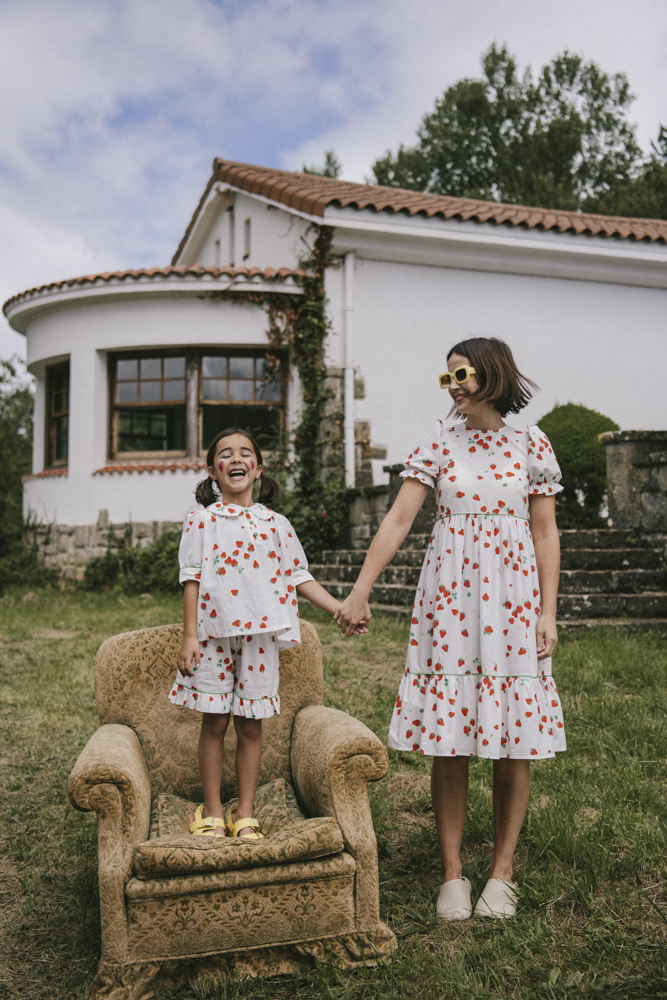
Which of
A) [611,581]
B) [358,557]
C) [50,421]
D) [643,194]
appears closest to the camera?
[611,581]

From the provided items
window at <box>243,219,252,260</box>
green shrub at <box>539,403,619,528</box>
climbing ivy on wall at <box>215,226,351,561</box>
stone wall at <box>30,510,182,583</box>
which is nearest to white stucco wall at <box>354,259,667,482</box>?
climbing ivy on wall at <box>215,226,351,561</box>

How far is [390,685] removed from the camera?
17.0 ft

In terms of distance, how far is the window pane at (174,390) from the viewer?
33.1ft

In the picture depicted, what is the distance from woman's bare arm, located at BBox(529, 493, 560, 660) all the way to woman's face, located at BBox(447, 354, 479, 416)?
1.30ft

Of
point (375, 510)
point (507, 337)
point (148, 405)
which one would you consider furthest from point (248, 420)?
point (507, 337)

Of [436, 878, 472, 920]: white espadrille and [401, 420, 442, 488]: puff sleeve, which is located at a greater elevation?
[401, 420, 442, 488]: puff sleeve

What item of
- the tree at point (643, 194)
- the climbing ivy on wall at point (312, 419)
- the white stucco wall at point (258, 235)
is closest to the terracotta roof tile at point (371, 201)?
the white stucco wall at point (258, 235)

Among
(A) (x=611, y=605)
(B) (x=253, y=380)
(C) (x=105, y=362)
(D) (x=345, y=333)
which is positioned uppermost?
(D) (x=345, y=333)

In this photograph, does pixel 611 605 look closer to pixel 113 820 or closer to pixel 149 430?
pixel 113 820

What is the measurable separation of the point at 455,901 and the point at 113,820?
116cm

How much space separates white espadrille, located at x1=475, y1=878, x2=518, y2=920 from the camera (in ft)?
8.60

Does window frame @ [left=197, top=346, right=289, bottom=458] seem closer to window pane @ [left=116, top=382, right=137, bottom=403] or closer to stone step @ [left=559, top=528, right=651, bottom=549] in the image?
window pane @ [left=116, top=382, right=137, bottom=403]

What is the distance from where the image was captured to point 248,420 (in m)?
10.4

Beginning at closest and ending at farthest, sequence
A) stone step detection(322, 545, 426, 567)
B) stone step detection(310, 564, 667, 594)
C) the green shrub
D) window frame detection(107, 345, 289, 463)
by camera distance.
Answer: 1. stone step detection(310, 564, 667, 594)
2. stone step detection(322, 545, 426, 567)
3. the green shrub
4. window frame detection(107, 345, 289, 463)
